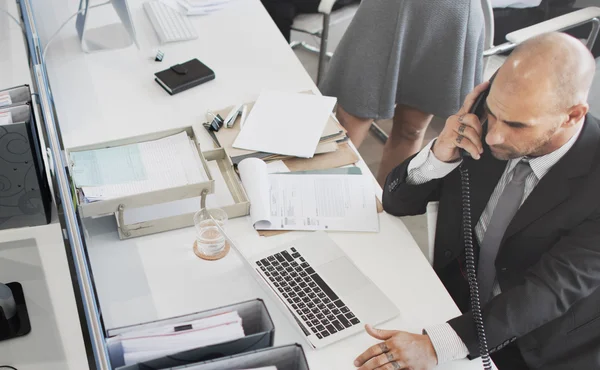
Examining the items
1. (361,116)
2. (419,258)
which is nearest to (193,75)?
(361,116)

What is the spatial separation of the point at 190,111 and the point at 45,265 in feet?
2.26

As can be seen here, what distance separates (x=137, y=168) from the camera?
1.77m

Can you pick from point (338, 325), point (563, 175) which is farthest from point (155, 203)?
point (563, 175)

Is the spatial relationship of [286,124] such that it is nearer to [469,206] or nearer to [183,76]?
[183,76]

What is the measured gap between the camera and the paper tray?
1186mm

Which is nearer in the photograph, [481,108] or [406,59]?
[481,108]

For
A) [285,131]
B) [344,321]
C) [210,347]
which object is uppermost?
[210,347]

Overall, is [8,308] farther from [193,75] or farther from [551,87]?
[551,87]

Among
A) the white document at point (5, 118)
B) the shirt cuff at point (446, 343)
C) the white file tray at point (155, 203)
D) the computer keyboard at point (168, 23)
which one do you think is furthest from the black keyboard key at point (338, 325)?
the computer keyboard at point (168, 23)

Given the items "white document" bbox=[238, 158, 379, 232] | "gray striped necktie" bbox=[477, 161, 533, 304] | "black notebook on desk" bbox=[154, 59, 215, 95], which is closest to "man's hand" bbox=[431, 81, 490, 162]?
"gray striped necktie" bbox=[477, 161, 533, 304]

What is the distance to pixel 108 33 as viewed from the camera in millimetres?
2398

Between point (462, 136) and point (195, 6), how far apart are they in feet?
4.31

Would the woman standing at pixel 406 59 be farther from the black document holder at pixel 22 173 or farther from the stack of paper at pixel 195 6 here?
the black document holder at pixel 22 173

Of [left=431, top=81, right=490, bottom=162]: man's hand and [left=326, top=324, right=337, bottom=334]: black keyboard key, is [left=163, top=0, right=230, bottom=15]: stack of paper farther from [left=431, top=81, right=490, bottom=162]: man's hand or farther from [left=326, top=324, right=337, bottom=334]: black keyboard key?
[left=326, top=324, right=337, bottom=334]: black keyboard key
